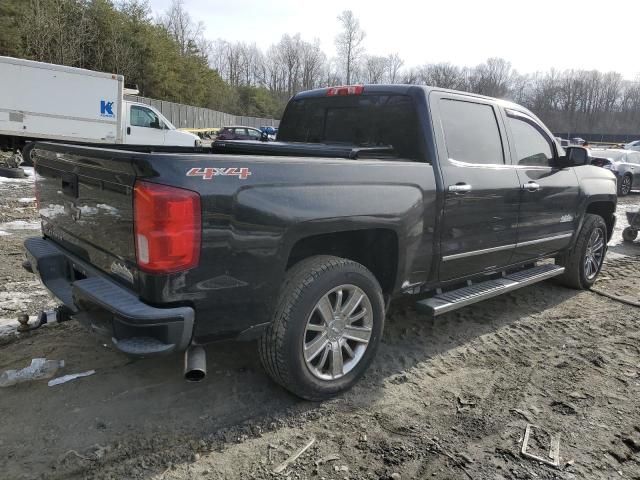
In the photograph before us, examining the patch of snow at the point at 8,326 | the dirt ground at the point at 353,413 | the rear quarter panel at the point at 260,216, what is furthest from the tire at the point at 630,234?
the patch of snow at the point at 8,326

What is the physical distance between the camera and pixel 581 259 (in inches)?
225

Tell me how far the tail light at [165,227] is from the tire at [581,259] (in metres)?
4.66

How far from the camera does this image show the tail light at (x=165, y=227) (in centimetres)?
237

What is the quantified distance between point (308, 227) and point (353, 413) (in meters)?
1.17

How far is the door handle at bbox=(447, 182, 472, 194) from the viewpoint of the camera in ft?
12.2

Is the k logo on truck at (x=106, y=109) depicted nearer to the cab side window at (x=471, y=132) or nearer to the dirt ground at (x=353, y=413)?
the dirt ground at (x=353, y=413)

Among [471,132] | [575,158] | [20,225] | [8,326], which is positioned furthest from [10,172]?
[575,158]

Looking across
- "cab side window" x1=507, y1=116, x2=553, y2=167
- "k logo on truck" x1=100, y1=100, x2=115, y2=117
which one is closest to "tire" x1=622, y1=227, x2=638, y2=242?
"cab side window" x1=507, y1=116, x2=553, y2=167

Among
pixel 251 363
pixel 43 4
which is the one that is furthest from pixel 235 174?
pixel 43 4

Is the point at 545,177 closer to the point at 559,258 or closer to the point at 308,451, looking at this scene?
the point at 559,258

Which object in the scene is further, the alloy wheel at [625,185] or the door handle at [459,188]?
the alloy wheel at [625,185]

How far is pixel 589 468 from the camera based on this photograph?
270 centimetres

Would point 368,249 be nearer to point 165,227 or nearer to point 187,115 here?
point 165,227

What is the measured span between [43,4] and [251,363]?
93.3 feet
